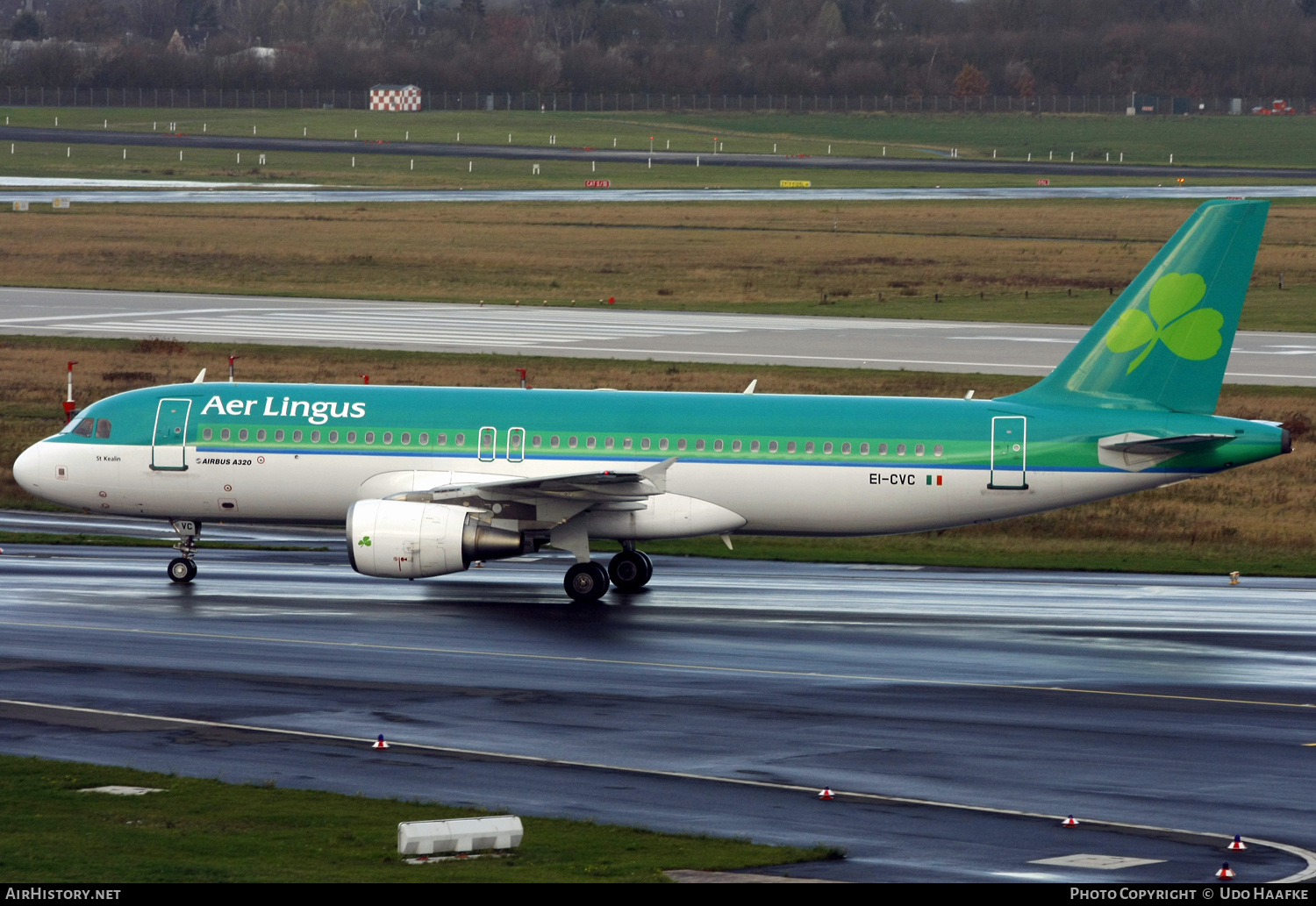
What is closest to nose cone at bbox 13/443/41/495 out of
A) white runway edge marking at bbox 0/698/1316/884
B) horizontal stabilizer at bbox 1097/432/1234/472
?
white runway edge marking at bbox 0/698/1316/884

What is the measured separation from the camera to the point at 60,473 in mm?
36969

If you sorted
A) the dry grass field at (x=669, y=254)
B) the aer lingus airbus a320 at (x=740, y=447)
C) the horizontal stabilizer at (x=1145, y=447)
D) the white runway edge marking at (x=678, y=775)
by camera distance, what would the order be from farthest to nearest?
1. the dry grass field at (x=669, y=254)
2. the aer lingus airbus a320 at (x=740, y=447)
3. the horizontal stabilizer at (x=1145, y=447)
4. the white runway edge marking at (x=678, y=775)

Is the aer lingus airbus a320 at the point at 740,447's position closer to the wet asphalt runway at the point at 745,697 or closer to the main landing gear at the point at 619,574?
the main landing gear at the point at 619,574

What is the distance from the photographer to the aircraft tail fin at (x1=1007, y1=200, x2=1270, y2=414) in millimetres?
35312

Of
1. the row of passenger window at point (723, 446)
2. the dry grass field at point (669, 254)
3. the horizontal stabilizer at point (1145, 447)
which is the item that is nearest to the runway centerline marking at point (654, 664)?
the row of passenger window at point (723, 446)

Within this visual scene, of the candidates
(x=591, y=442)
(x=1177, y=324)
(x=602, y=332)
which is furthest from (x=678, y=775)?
(x=602, y=332)

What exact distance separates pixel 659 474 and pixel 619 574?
11.4 ft

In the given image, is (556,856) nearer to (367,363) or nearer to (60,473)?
(60,473)

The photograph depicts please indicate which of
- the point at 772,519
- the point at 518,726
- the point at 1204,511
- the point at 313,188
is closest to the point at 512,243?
the point at 313,188

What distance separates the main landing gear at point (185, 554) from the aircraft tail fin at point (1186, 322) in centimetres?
1831

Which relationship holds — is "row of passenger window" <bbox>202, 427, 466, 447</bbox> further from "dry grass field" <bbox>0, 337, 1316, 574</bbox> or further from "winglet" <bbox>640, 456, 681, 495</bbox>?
"dry grass field" <bbox>0, 337, 1316, 574</bbox>

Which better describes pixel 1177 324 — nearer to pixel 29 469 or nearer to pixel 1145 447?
pixel 1145 447

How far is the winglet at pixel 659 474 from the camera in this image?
110 feet

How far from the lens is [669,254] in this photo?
10006 centimetres
